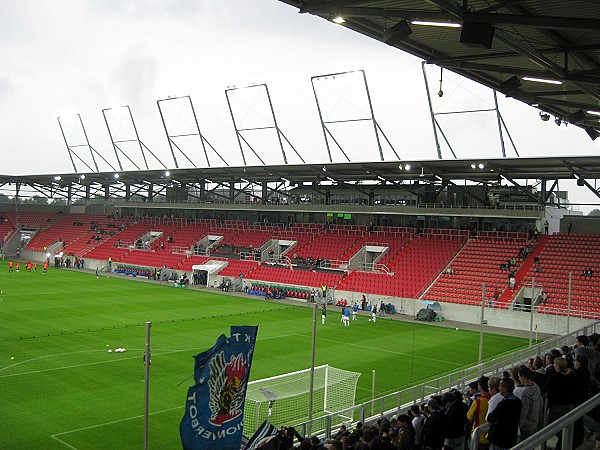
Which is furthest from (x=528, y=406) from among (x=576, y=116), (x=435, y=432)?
(x=576, y=116)

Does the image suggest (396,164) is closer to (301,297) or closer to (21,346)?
(301,297)

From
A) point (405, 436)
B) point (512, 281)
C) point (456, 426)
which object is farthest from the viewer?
point (512, 281)

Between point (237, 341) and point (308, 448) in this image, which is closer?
point (308, 448)

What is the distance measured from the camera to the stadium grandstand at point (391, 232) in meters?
32.0

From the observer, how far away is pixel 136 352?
924 inches

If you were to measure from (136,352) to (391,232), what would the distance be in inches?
1086

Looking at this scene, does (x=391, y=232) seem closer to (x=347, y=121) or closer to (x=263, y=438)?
(x=347, y=121)

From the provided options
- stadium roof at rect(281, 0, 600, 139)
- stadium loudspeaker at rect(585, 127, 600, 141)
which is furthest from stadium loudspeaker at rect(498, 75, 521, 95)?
stadium loudspeaker at rect(585, 127, 600, 141)

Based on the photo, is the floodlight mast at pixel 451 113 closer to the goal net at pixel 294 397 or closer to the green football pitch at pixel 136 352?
the green football pitch at pixel 136 352

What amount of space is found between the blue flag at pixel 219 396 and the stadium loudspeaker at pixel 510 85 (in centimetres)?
865

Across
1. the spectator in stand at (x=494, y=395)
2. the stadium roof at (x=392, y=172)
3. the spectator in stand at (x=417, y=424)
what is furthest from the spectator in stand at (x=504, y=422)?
the stadium roof at (x=392, y=172)

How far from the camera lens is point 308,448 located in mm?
7906

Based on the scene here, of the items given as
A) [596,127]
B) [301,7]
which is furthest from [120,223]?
[301,7]

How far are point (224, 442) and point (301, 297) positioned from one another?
32987mm
